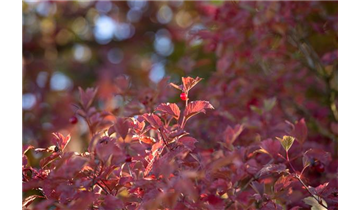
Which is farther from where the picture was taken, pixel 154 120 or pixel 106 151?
pixel 154 120

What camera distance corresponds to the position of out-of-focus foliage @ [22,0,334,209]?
133 cm

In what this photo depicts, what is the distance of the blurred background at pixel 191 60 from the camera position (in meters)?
2.42

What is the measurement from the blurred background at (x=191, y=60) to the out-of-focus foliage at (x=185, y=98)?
1 centimetres

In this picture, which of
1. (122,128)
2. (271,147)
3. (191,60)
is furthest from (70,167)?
(191,60)

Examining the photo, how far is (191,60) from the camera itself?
9.80 ft

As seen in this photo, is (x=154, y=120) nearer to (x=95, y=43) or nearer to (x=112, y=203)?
(x=112, y=203)

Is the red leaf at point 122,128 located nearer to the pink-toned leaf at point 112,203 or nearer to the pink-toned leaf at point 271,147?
the pink-toned leaf at point 112,203

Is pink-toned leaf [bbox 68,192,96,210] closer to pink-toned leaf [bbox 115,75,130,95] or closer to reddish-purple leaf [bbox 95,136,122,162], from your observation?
reddish-purple leaf [bbox 95,136,122,162]

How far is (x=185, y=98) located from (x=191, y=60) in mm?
1481

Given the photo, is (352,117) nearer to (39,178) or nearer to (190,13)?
(39,178)

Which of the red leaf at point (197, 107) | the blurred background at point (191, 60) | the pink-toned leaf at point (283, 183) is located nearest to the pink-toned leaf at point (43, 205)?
the red leaf at point (197, 107)

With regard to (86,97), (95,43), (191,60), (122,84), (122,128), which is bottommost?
(95,43)

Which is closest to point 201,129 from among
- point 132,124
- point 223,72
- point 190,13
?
point 223,72

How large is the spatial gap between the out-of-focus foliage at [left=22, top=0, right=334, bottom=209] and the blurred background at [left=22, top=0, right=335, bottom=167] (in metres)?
0.01
